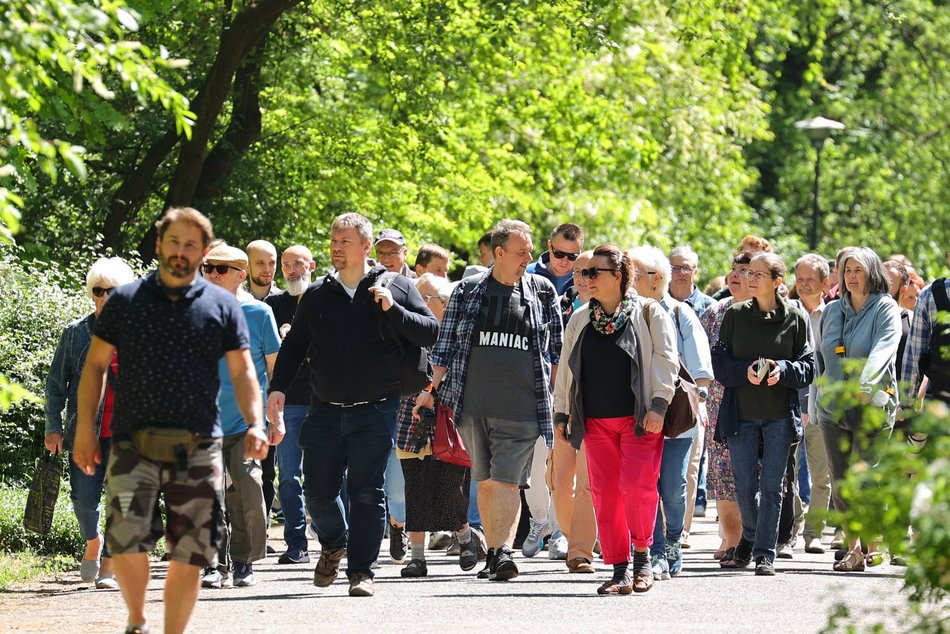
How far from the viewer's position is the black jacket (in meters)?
10.3

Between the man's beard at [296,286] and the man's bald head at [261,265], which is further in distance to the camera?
the man's beard at [296,286]

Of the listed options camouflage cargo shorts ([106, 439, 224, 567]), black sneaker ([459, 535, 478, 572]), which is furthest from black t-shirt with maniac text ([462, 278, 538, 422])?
camouflage cargo shorts ([106, 439, 224, 567])

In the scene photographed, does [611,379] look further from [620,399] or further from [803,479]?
[803,479]

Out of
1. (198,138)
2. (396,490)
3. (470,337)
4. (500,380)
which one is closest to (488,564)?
(500,380)

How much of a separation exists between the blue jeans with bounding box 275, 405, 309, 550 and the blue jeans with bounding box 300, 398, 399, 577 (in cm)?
200

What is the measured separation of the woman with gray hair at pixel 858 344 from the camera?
37.9 feet

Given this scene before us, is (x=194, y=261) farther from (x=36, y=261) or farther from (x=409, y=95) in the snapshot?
(x=409, y=95)

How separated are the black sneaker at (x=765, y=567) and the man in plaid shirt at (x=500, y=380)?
1.73m

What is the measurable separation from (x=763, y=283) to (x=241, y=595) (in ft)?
13.1

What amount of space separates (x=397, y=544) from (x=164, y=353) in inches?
222

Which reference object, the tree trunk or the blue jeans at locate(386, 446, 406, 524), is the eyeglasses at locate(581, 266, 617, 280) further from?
the tree trunk

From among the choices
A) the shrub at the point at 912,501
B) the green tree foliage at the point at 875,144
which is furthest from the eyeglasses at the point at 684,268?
the green tree foliage at the point at 875,144

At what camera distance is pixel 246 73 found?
65.5 feet

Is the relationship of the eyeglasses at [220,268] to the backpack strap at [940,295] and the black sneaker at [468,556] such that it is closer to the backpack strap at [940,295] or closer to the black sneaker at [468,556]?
the black sneaker at [468,556]
